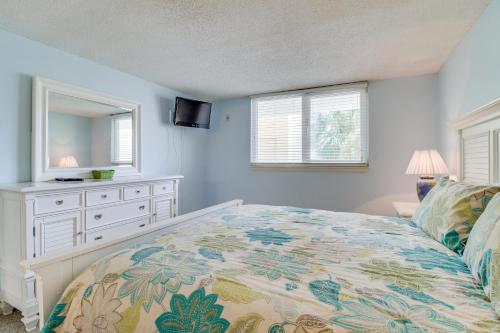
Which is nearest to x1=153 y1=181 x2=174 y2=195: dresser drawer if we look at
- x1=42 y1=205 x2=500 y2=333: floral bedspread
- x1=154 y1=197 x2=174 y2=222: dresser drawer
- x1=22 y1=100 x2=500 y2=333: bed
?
x1=154 y1=197 x2=174 y2=222: dresser drawer

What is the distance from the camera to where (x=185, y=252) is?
119cm

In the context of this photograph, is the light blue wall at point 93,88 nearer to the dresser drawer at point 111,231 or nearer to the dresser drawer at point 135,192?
the dresser drawer at point 135,192

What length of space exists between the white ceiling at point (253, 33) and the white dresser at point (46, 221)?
126cm

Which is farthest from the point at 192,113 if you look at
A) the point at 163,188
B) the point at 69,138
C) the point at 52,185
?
the point at 52,185

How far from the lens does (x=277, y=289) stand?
87 cm

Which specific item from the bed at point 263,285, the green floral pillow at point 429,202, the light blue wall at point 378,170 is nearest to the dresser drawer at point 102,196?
the bed at point 263,285

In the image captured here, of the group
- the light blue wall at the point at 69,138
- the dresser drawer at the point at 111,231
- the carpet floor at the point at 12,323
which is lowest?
the carpet floor at the point at 12,323

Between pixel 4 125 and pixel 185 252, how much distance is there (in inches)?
81.7

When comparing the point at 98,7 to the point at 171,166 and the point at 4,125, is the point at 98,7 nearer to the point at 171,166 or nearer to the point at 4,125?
the point at 4,125

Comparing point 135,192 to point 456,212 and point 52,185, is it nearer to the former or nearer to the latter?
point 52,185

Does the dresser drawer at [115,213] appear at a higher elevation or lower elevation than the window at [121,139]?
lower

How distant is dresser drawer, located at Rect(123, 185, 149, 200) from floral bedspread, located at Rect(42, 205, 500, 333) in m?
1.50

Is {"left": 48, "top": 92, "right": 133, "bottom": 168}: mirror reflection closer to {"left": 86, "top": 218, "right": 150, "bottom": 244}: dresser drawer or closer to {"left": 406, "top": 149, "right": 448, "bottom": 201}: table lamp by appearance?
{"left": 86, "top": 218, "right": 150, "bottom": 244}: dresser drawer

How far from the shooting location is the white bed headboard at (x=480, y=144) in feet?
5.45
